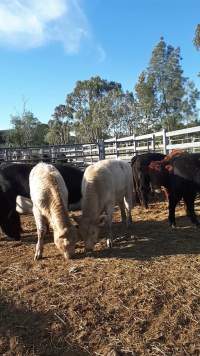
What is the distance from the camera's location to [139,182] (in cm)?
1091

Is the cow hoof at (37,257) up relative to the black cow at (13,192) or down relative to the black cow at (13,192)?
down

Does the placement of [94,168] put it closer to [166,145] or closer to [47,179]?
[47,179]

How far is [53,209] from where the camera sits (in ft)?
20.4

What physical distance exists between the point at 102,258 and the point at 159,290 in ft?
4.70

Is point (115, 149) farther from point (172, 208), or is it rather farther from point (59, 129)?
point (59, 129)

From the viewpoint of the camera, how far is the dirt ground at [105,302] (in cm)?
409

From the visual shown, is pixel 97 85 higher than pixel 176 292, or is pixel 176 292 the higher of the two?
pixel 97 85

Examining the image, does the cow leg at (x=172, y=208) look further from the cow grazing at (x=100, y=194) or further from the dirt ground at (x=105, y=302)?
the dirt ground at (x=105, y=302)

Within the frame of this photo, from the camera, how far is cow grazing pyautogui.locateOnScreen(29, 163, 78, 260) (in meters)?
6.12

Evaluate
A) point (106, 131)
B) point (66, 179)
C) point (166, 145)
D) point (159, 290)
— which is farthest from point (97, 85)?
point (159, 290)

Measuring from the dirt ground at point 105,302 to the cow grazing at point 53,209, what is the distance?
0.87 feet

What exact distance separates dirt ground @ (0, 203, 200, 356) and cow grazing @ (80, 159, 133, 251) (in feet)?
1.26

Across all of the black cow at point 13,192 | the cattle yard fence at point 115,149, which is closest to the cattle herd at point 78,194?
the black cow at point 13,192

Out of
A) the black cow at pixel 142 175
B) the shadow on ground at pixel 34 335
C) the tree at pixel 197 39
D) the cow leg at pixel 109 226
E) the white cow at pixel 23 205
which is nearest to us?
the shadow on ground at pixel 34 335
